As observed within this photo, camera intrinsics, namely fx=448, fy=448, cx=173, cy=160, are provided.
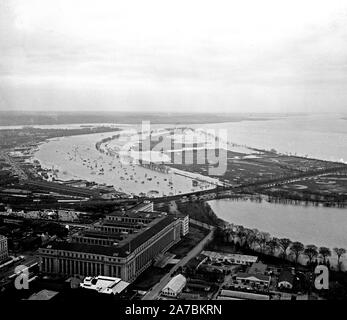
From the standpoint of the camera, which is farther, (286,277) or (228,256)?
(228,256)

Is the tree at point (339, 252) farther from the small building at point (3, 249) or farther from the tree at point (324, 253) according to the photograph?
the small building at point (3, 249)

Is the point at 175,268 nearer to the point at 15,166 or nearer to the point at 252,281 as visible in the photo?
the point at 252,281

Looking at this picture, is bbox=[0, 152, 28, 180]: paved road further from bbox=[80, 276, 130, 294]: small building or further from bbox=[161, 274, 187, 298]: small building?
bbox=[161, 274, 187, 298]: small building

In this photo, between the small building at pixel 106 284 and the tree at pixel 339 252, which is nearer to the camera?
the small building at pixel 106 284

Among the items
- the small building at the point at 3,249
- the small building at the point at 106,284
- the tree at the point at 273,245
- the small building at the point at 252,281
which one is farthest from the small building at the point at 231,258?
the small building at the point at 3,249

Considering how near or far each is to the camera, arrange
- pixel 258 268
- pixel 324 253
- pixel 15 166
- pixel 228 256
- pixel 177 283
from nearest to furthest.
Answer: pixel 177 283 → pixel 258 268 → pixel 324 253 → pixel 228 256 → pixel 15 166

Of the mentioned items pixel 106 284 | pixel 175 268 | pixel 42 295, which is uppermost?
pixel 42 295

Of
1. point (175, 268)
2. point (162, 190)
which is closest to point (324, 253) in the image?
point (175, 268)
